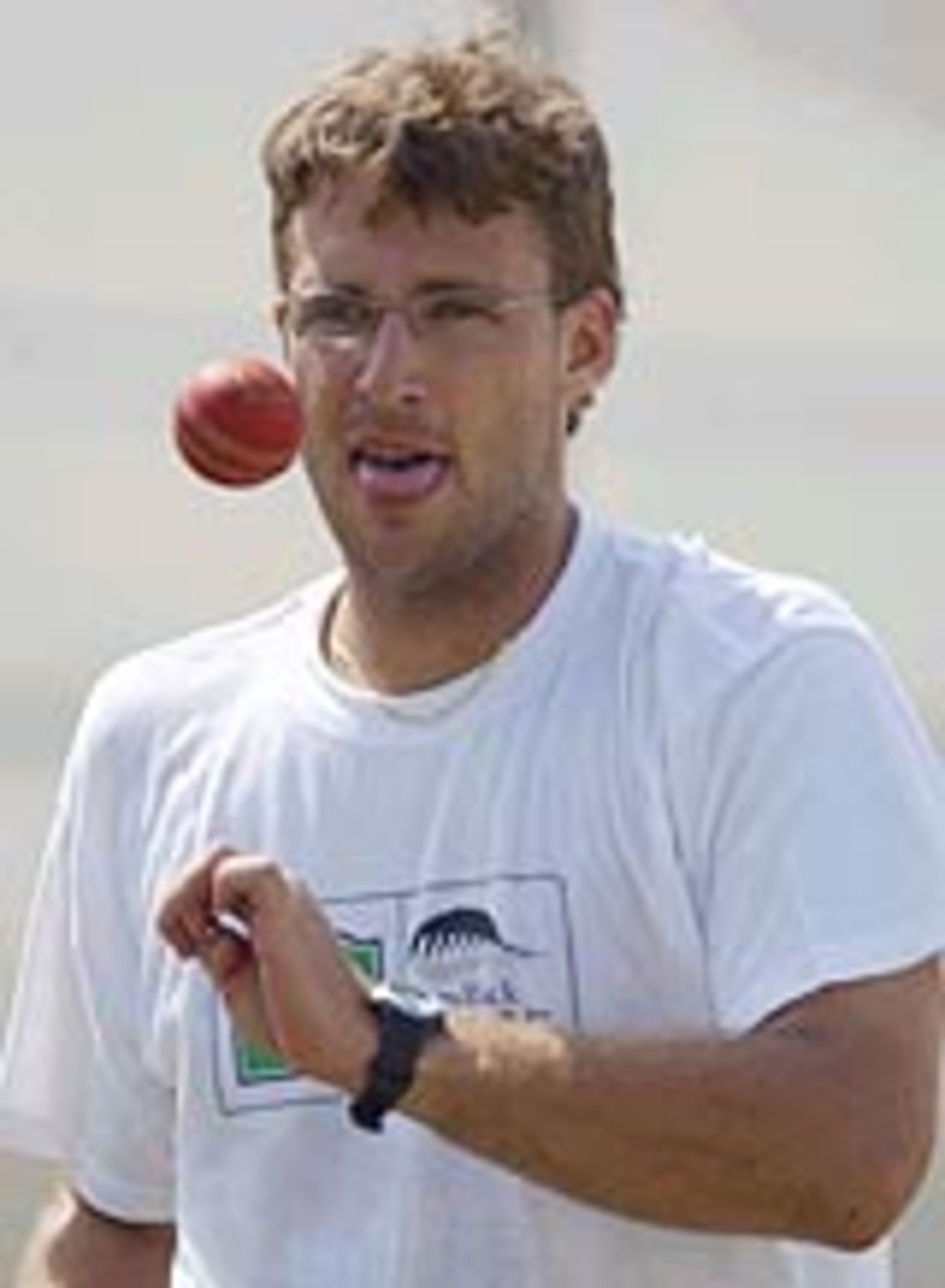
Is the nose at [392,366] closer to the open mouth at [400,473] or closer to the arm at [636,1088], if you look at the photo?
the open mouth at [400,473]

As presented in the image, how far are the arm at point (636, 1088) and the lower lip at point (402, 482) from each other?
31 centimetres

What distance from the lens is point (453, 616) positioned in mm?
2562

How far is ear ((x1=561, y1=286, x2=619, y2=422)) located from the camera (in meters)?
2.58

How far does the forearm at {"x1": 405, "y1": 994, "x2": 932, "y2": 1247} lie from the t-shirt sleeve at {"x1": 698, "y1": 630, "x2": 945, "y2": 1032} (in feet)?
0.22

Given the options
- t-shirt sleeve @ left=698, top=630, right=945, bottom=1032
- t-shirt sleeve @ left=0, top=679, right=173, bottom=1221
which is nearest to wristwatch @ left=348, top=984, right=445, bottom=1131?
t-shirt sleeve @ left=698, top=630, right=945, bottom=1032

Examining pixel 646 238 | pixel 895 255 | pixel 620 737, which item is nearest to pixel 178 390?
pixel 646 238

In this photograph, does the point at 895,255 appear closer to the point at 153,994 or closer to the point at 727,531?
the point at 727,531

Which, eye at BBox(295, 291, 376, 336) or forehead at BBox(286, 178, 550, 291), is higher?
forehead at BBox(286, 178, 550, 291)

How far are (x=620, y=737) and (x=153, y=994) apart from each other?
1.47ft

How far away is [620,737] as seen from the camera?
244 cm

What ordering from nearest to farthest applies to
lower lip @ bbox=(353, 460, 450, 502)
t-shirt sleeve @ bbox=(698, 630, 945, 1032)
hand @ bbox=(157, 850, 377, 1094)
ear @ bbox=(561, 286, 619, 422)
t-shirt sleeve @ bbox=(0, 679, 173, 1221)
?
hand @ bbox=(157, 850, 377, 1094) → t-shirt sleeve @ bbox=(698, 630, 945, 1032) → lower lip @ bbox=(353, 460, 450, 502) → ear @ bbox=(561, 286, 619, 422) → t-shirt sleeve @ bbox=(0, 679, 173, 1221)

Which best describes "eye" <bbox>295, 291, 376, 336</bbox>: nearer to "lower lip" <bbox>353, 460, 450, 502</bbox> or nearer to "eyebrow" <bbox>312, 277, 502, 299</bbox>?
"eyebrow" <bbox>312, 277, 502, 299</bbox>

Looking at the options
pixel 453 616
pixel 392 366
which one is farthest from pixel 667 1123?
pixel 392 366

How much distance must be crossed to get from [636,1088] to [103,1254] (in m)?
0.69
